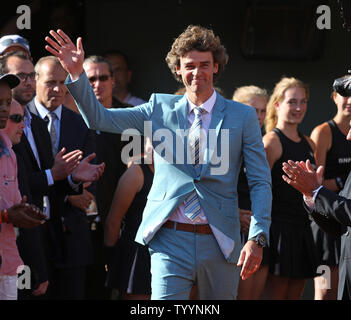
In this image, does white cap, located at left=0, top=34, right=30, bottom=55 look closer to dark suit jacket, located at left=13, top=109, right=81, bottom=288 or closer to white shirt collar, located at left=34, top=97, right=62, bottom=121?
white shirt collar, located at left=34, top=97, right=62, bottom=121

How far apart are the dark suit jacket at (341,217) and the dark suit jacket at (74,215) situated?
190 cm

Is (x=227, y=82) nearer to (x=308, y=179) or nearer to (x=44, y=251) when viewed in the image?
(x=44, y=251)

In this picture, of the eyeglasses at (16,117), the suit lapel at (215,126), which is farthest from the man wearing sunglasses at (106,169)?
the suit lapel at (215,126)

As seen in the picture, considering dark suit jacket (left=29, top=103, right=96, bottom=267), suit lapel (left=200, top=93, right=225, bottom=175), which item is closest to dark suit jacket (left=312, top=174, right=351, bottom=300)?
suit lapel (left=200, top=93, right=225, bottom=175)

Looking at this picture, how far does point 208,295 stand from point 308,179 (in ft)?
2.74

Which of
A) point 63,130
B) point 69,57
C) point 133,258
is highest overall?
point 69,57

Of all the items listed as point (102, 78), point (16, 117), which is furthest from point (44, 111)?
point (16, 117)

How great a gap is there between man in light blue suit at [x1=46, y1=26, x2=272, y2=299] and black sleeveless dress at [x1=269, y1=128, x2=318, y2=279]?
1.82 meters

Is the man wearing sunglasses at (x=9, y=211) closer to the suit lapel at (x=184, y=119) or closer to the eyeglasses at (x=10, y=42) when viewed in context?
the suit lapel at (x=184, y=119)

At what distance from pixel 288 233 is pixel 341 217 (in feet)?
7.12

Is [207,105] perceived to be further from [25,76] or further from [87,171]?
[25,76]

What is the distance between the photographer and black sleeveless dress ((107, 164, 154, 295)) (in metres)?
5.52

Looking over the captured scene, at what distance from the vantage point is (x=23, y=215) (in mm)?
4199

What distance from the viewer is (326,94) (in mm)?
7906
